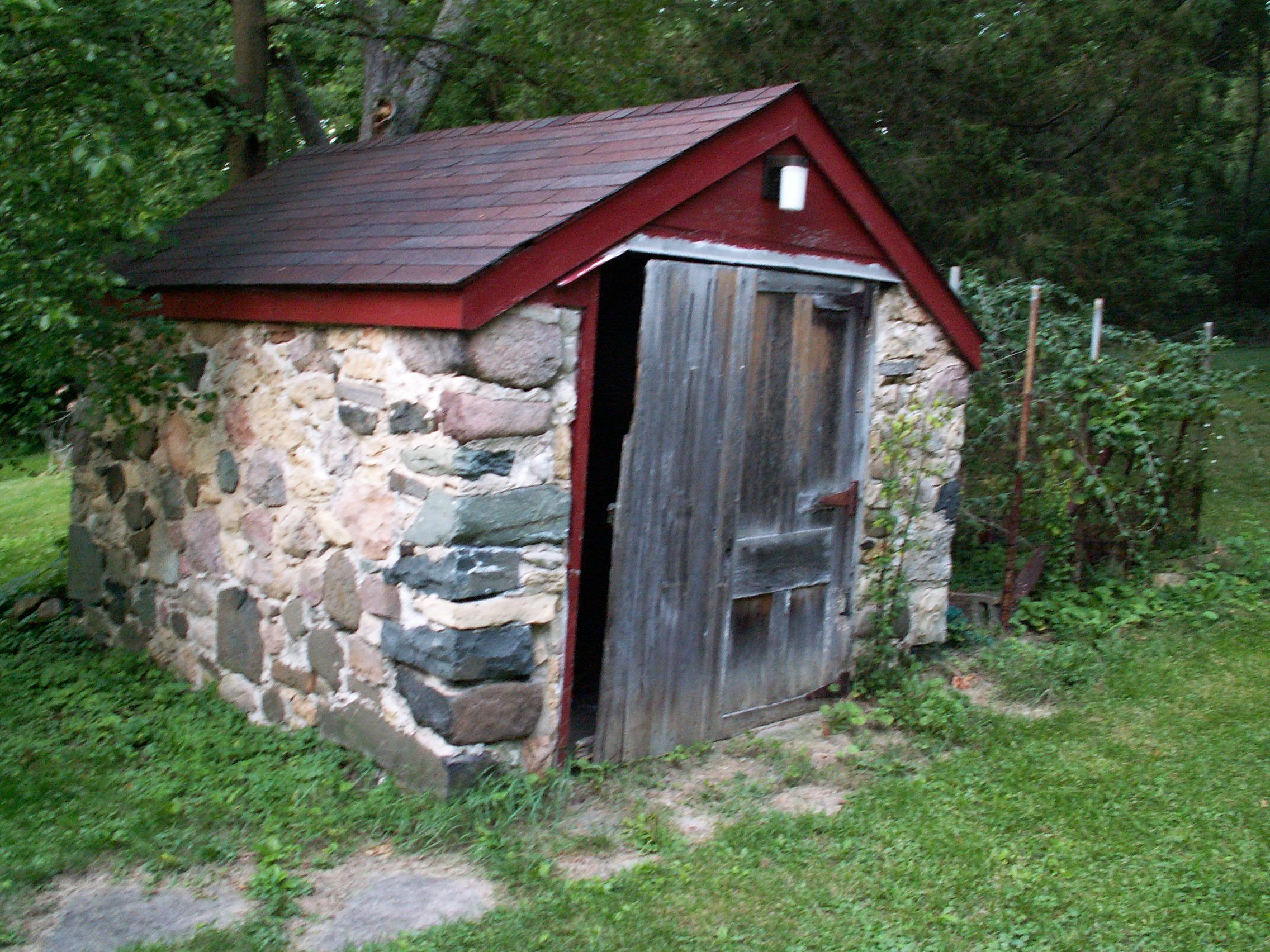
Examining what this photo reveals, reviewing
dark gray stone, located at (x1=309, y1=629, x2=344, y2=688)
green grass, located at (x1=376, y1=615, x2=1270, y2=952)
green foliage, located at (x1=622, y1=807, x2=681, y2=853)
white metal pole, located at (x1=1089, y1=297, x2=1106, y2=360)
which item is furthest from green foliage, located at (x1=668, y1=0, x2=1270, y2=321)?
green foliage, located at (x1=622, y1=807, x2=681, y2=853)

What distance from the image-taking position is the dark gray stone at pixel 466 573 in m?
3.96

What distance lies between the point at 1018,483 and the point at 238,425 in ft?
14.0

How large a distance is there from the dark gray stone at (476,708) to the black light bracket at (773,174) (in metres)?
2.32

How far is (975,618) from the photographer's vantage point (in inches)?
258

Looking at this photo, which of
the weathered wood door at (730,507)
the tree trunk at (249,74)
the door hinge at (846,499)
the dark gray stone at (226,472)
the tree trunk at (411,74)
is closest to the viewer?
the weathered wood door at (730,507)

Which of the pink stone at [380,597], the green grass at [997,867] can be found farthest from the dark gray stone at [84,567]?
the green grass at [997,867]

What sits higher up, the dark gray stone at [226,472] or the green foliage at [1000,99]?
the green foliage at [1000,99]

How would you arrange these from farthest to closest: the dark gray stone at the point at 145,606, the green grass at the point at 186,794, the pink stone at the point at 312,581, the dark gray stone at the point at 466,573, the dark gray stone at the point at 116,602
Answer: the dark gray stone at the point at 116,602 < the dark gray stone at the point at 145,606 < the pink stone at the point at 312,581 < the dark gray stone at the point at 466,573 < the green grass at the point at 186,794

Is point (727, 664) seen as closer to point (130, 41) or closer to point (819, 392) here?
point (819, 392)

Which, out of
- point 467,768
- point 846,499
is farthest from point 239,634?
point 846,499

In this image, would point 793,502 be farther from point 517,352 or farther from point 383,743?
point 383,743

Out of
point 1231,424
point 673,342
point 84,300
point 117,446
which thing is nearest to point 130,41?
point 84,300

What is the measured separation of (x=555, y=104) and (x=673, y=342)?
654 cm

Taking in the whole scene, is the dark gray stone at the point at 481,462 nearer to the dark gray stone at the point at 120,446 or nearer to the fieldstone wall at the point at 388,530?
the fieldstone wall at the point at 388,530
